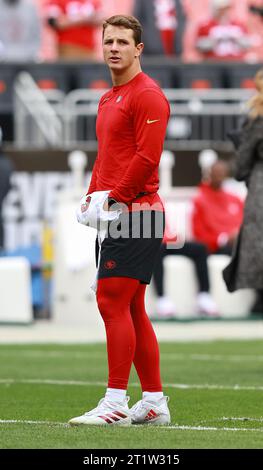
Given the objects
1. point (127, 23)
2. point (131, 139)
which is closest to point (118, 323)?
point (131, 139)

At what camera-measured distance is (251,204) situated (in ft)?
34.2

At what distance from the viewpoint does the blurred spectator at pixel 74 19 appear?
2091 cm

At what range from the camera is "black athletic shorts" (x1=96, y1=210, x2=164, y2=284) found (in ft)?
24.1

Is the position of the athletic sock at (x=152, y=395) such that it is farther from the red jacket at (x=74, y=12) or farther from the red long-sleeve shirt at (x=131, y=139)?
the red jacket at (x=74, y=12)

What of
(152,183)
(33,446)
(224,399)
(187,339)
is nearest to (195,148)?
(187,339)

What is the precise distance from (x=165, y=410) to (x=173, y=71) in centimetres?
1415

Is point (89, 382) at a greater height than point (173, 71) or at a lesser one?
lesser

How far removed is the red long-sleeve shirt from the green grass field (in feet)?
4.05

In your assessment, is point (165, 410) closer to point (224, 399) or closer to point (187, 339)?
point (224, 399)

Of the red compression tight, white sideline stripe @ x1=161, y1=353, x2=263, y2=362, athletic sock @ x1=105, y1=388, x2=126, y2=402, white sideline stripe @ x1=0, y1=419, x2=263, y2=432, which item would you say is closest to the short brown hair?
the red compression tight

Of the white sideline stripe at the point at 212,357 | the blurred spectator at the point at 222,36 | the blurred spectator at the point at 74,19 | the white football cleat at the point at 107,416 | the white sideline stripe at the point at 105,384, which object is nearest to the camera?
the white football cleat at the point at 107,416

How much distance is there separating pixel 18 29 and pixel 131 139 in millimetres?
13869

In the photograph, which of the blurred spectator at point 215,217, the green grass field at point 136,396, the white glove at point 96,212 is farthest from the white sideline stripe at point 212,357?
the blurred spectator at point 215,217

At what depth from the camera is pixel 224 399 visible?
8828 mm
